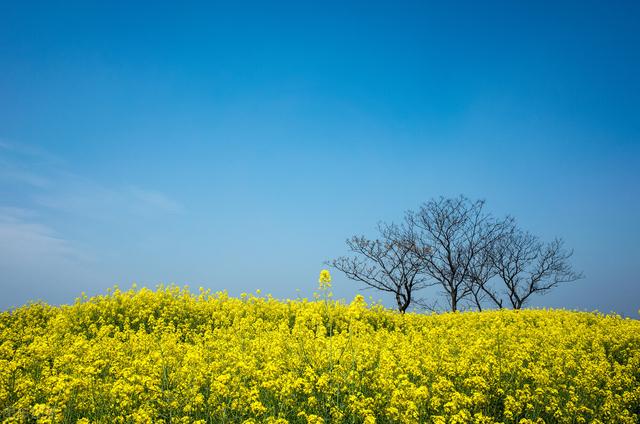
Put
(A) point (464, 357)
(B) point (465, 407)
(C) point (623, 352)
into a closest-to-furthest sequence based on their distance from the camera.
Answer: (B) point (465, 407)
(A) point (464, 357)
(C) point (623, 352)

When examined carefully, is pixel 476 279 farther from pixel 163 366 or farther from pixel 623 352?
pixel 163 366

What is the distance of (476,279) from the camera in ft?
104

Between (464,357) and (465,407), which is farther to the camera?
(464,357)

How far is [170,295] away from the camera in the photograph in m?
16.0

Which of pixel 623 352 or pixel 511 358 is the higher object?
pixel 623 352

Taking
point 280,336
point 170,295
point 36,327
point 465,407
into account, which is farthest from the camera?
point 170,295

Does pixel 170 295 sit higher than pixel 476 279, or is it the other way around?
pixel 476 279

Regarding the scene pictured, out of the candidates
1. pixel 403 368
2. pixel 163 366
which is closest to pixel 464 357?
pixel 403 368

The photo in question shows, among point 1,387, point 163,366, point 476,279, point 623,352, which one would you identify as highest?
point 476,279

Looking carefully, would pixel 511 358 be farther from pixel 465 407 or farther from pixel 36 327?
pixel 36 327

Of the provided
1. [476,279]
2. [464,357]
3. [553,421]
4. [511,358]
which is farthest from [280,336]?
[476,279]

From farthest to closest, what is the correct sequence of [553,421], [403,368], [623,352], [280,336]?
[623,352], [280,336], [403,368], [553,421]

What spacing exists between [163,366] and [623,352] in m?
10.5

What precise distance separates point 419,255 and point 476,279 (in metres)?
4.81
